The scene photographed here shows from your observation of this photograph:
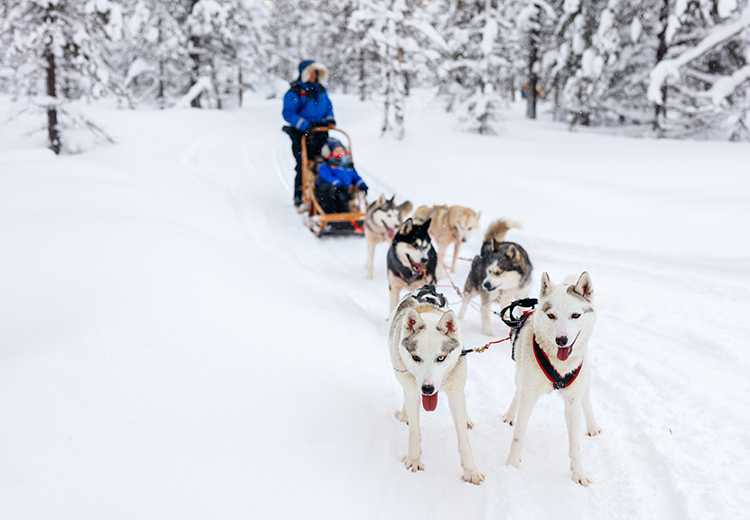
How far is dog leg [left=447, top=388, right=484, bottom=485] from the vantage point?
3125 mm

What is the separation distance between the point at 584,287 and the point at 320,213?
244 inches

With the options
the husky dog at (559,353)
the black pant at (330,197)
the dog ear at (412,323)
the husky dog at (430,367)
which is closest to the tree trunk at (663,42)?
the black pant at (330,197)

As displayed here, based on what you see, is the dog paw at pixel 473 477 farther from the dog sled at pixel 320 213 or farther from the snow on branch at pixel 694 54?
the snow on branch at pixel 694 54

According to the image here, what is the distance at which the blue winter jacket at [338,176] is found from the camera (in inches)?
356

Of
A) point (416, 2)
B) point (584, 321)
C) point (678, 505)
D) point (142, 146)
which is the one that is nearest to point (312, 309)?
point (584, 321)

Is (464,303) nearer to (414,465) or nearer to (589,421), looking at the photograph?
(589,421)

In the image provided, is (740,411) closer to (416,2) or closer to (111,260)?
(111,260)

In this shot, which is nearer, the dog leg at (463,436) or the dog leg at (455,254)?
the dog leg at (463,436)

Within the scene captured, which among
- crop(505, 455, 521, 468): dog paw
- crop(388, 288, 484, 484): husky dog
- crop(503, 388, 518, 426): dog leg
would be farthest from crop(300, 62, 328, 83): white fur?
crop(505, 455, 521, 468): dog paw

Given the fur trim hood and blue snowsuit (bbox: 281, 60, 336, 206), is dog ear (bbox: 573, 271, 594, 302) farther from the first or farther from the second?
the fur trim hood

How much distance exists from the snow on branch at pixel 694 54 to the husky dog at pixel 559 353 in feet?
38.8

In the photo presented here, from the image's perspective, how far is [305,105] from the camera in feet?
32.4

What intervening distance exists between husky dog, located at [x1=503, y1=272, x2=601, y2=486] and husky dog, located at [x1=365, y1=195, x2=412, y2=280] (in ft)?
12.8

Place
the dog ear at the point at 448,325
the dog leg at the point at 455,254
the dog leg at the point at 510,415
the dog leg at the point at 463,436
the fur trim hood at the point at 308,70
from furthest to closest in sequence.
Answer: the fur trim hood at the point at 308,70 < the dog leg at the point at 455,254 < the dog leg at the point at 510,415 < the dog leg at the point at 463,436 < the dog ear at the point at 448,325
